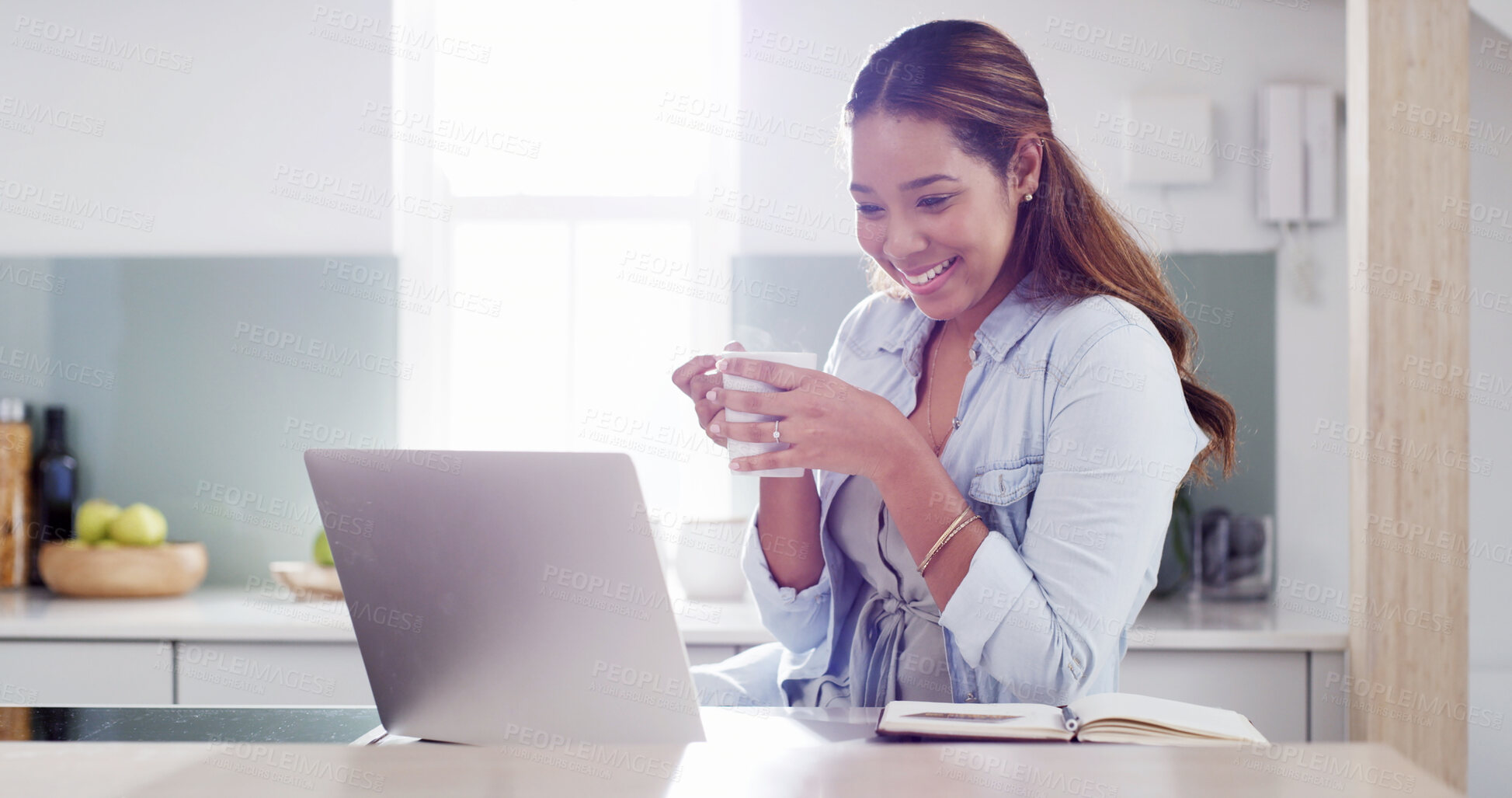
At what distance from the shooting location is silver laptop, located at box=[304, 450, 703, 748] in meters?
0.77

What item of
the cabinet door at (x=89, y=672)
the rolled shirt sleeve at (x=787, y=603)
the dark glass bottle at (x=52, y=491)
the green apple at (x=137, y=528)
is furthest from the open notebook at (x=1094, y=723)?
the dark glass bottle at (x=52, y=491)

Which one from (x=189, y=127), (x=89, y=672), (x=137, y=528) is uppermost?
(x=189, y=127)

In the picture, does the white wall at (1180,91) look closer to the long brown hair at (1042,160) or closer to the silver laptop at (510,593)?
the long brown hair at (1042,160)

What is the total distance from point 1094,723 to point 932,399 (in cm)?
64

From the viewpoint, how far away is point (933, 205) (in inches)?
46.7

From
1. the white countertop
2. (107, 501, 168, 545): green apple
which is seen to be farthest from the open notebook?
(107, 501, 168, 545): green apple

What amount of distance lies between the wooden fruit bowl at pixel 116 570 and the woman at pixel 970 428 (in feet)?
4.84

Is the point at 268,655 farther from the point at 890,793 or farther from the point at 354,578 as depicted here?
the point at 890,793

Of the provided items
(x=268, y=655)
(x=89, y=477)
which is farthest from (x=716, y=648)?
(x=89, y=477)

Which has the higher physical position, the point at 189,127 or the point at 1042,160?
the point at 189,127

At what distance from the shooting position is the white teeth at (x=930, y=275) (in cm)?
122

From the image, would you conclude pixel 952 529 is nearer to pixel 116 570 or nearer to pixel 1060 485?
pixel 1060 485

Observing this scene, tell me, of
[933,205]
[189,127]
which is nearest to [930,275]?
[933,205]

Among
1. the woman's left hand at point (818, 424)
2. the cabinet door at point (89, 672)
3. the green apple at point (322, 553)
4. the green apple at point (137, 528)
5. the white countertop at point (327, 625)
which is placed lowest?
the cabinet door at point (89, 672)
